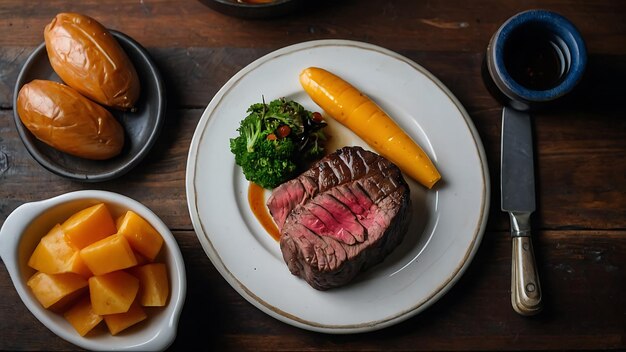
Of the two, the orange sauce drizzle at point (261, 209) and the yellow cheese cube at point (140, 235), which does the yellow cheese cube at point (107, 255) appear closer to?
the yellow cheese cube at point (140, 235)

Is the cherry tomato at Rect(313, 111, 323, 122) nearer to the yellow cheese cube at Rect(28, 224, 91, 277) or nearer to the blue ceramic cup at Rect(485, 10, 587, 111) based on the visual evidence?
the blue ceramic cup at Rect(485, 10, 587, 111)

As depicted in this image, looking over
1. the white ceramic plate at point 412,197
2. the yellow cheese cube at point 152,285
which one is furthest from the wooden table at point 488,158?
the yellow cheese cube at point 152,285

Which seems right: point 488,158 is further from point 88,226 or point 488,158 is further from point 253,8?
point 88,226

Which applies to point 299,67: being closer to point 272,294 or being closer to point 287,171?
point 287,171

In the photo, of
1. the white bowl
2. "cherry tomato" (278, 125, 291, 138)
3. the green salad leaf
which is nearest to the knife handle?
the green salad leaf

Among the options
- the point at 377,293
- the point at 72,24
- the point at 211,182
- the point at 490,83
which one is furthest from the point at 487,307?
the point at 72,24

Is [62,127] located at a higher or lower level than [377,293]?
higher

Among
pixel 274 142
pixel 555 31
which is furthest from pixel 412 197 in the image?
pixel 555 31
